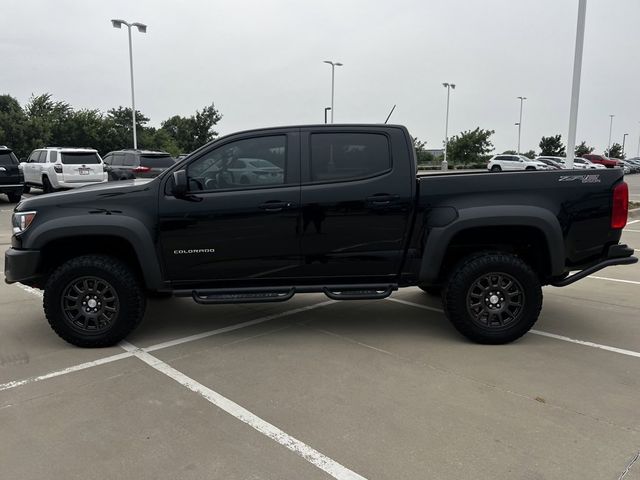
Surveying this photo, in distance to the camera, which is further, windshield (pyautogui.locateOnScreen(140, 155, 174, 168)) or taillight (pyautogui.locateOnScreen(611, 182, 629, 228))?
windshield (pyautogui.locateOnScreen(140, 155, 174, 168))

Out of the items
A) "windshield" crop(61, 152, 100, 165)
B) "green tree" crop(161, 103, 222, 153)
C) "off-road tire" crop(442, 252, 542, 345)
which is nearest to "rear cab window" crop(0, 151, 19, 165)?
"windshield" crop(61, 152, 100, 165)

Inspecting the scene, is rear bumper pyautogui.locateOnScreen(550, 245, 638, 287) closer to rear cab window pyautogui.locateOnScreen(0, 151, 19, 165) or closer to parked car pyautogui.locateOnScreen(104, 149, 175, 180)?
parked car pyautogui.locateOnScreen(104, 149, 175, 180)

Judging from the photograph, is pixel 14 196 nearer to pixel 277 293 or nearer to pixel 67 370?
pixel 67 370

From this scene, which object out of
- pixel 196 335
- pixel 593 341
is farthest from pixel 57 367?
pixel 593 341

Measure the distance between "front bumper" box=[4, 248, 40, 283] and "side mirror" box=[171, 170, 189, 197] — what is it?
4.19 feet

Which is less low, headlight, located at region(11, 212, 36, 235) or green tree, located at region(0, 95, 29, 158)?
green tree, located at region(0, 95, 29, 158)

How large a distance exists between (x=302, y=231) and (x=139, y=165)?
48.0ft

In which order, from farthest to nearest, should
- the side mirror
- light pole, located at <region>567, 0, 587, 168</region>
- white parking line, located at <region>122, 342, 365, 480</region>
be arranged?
1. light pole, located at <region>567, 0, 587, 168</region>
2. the side mirror
3. white parking line, located at <region>122, 342, 365, 480</region>

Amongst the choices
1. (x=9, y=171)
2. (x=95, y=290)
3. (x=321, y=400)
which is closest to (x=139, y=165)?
(x=9, y=171)

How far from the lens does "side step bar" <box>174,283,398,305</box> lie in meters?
4.55

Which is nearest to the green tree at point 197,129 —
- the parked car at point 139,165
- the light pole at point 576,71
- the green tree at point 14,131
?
the green tree at point 14,131

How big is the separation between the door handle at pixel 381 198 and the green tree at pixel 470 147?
54107 mm

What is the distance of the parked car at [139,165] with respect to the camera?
690 inches

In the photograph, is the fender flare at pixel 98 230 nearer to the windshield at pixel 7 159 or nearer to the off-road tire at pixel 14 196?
the windshield at pixel 7 159
